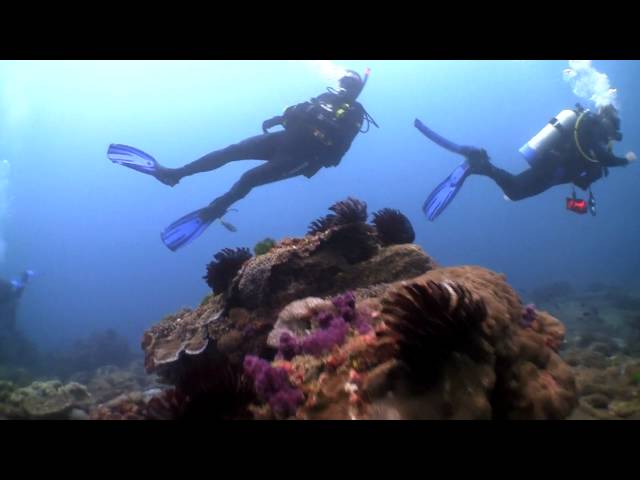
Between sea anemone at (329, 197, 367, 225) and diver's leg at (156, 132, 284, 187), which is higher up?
diver's leg at (156, 132, 284, 187)

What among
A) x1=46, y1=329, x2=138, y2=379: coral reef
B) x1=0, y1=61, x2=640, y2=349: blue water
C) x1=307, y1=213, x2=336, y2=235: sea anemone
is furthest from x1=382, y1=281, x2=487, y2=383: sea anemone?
x1=0, y1=61, x2=640, y2=349: blue water

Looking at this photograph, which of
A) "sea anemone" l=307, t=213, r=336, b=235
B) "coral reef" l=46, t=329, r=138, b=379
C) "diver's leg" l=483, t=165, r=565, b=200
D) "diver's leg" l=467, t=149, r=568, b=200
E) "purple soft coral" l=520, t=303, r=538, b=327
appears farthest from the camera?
"coral reef" l=46, t=329, r=138, b=379

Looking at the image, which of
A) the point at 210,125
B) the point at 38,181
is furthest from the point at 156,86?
→ the point at 38,181

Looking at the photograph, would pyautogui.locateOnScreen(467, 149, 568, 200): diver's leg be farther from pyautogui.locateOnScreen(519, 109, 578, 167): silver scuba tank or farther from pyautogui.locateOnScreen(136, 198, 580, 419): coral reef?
pyautogui.locateOnScreen(136, 198, 580, 419): coral reef

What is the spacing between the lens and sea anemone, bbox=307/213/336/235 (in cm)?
688

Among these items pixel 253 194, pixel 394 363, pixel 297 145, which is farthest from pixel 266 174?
pixel 253 194

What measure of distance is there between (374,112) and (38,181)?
122m

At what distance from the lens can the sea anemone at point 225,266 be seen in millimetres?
7113

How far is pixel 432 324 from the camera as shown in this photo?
3.04m

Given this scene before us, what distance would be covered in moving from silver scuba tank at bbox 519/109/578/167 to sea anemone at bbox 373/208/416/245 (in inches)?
325
